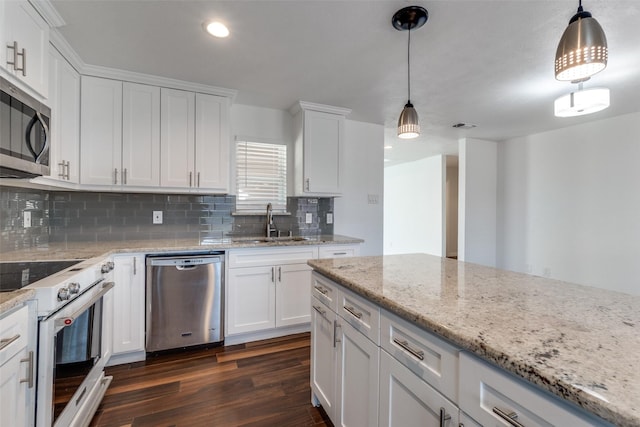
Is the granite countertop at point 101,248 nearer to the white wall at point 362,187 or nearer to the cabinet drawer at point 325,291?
the white wall at point 362,187

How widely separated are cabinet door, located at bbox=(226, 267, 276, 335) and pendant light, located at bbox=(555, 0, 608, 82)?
2413 mm

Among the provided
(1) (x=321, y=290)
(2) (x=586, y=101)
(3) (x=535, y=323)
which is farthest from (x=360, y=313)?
(2) (x=586, y=101)

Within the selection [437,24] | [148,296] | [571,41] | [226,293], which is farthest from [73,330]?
[437,24]

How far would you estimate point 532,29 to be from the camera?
187 centimetres

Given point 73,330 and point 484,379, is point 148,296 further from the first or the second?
point 484,379

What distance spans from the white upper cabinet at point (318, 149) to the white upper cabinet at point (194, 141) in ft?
2.61

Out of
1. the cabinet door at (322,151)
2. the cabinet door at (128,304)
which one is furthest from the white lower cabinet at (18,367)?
the cabinet door at (322,151)

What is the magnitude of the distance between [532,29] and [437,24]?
2.06ft

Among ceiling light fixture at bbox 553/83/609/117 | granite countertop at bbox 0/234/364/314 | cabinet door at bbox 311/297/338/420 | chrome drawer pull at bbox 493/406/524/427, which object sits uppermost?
ceiling light fixture at bbox 553/83/609/117

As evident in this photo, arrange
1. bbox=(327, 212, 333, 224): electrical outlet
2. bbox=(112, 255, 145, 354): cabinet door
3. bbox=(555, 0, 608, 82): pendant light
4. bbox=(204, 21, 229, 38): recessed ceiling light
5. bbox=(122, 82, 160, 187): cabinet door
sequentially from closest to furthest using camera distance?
bbox=(555, 0, 608, 82): pendant light < bbox=(204, 21, 229, 38): recessed ceiling light < bbox=(112, 255, 145, 354): cabinet door < bbox=(122, 82, 160, 187): cabinet door < bbox=(327, 212, 333, 224): electrical outlet

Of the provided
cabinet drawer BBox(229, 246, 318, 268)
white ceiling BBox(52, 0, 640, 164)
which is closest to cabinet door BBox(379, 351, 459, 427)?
cabinet drawer BBox(229, 246, 318, 268)

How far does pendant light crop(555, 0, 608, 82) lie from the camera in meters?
1.07

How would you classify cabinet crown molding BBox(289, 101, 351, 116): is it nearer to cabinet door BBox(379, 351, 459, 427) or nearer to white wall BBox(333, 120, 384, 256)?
white wall BBox(333, 120, 384, 256)

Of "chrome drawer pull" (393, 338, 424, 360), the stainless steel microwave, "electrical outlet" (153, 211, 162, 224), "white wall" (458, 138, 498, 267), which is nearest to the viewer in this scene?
"chrome drawer pull" (393, 338, 424, 360)
